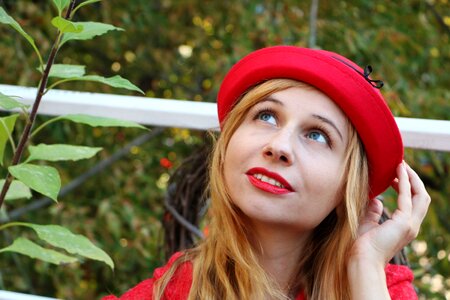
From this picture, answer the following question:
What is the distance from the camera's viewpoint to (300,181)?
1.29 meters

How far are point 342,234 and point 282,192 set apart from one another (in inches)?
7.6

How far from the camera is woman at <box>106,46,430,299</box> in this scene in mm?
1303

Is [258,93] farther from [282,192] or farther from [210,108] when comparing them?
[210,108]

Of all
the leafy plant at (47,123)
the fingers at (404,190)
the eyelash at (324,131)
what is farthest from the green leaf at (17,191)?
the fingers at (404,190)

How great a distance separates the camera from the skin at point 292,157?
129cm

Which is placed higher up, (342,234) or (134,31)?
(342,234)

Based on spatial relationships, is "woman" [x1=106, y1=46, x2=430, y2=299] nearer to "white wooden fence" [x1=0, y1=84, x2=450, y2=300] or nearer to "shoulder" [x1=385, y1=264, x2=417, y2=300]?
"shoulder" [x1=385, y1=264, x2=417, y2=300]

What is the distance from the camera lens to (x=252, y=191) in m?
1.31

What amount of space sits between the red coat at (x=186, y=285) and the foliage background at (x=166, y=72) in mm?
1036

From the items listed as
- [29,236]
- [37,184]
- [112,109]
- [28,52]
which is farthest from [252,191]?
[28,52]

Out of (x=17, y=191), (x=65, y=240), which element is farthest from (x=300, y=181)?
(x=17, y=191)

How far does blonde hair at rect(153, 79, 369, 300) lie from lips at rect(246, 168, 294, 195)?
0.31 ft

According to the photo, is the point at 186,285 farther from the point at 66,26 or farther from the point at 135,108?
the point at 66,26

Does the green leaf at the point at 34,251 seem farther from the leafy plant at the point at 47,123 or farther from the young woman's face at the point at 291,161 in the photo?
the young woman's face at the point at 291,161
